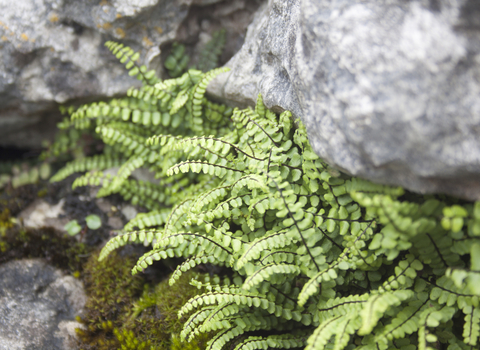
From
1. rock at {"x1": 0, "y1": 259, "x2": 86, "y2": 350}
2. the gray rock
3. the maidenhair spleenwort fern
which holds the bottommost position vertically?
rock at {"x1": 0, "y1": 259, "x2": 86, "y2": 350}

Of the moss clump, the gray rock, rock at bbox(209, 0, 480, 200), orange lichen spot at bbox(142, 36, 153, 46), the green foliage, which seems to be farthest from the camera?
the green foliage

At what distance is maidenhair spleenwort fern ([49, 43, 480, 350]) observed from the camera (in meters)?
2.13

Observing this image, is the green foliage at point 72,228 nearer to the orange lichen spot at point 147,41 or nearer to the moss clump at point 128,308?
the moss clump at point 128,308

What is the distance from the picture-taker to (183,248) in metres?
3.01

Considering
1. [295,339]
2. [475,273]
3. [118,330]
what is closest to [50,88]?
[118,330]

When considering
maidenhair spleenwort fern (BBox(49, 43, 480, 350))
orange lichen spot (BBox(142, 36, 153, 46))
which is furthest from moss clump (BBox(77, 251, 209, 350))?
orange lichen spot (BBox(142, 36, 153, 46))

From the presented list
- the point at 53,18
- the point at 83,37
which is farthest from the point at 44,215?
the point at 53,18

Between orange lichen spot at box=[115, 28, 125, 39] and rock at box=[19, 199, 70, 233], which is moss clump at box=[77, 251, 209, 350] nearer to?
rock at box=[19, 199, 70, 233]

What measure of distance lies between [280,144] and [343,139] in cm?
84

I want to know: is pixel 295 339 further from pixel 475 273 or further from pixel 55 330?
pixel 55 330

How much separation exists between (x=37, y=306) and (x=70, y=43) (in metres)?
2.94

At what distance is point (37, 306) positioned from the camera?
332cm

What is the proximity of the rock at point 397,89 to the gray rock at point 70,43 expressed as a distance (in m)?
2.13

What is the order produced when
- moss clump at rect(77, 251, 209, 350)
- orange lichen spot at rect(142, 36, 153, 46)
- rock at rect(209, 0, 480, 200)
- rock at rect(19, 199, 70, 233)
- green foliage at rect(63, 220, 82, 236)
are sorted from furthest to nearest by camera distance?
rock at rect(19, 199, 70, 233) < green foliage at rect(63, 220, 82, 236) < orange lichen spot at rect(142, 36, 153, 46) < moss clump at rect(77, 251, 209, 350) < rock at rect(209, 0, 480, 200)
